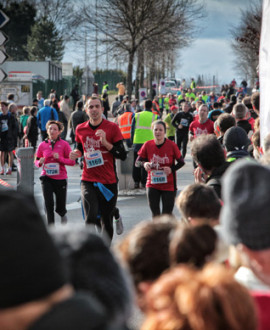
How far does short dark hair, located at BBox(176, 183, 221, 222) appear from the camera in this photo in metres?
4.16

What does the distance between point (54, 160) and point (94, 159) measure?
1436 mm

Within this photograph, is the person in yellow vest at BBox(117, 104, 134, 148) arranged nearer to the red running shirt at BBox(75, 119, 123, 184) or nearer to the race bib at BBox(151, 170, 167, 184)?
the race bib at BBox(151, 170, 167, 184)

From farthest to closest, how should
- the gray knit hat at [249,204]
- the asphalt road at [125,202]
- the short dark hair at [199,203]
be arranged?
the asphalt road at [125,202]
the short dark hair at [199,203]
the gray knit hat at [249,204]

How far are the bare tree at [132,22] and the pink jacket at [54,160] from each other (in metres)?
33.3

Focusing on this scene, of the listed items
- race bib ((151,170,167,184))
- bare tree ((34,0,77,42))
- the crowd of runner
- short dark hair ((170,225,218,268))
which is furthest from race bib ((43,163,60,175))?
bare tree ((34,0,77,42))

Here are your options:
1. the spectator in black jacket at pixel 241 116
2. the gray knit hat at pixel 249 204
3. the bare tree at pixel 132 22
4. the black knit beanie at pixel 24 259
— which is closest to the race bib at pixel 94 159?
the spectator in black jacket at pixel 241 116

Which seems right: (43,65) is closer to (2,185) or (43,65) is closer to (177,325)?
(2,185)

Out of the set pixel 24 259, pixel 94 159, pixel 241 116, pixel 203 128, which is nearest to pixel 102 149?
pixel 94 159

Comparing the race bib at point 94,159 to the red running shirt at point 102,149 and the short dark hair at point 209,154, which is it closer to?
the red running shirt at point 102,149

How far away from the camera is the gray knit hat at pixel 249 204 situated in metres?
2.45

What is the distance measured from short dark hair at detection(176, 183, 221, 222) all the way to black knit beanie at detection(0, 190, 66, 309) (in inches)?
100

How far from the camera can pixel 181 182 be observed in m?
15.9

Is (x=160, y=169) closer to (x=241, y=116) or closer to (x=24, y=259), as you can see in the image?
(x=241, y=116)

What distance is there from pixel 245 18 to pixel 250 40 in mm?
37986
